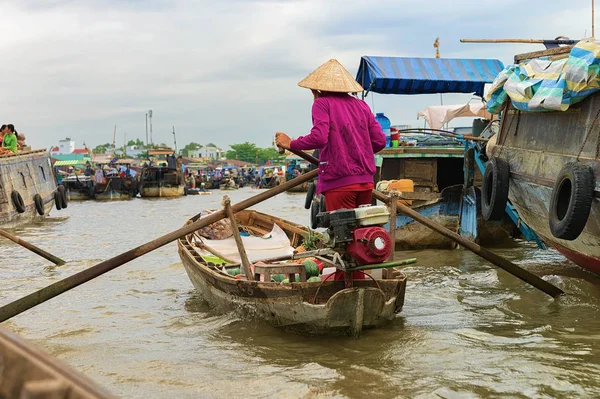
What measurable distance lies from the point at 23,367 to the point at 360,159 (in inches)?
176

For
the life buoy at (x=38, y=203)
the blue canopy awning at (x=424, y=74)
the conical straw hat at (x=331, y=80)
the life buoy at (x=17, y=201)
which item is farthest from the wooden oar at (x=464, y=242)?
the life buoy at (x=38, y=203)

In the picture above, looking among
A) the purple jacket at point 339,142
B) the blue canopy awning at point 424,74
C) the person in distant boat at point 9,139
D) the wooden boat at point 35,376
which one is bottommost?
the wooden boat at point 35,376

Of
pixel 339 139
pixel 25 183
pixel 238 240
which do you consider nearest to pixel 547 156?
pixel 339 139

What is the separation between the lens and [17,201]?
15.5 meters

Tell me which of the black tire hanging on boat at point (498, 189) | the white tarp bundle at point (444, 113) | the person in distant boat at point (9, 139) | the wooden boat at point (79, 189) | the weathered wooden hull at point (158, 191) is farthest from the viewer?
the weathered wooden hull at point (158, 191)

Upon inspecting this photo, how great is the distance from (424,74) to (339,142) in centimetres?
958

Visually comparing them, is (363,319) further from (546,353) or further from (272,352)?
(546,353)

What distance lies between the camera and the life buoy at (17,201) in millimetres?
15352

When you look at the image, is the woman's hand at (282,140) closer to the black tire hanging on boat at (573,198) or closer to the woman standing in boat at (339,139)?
the woman standing in boat at (339,139)

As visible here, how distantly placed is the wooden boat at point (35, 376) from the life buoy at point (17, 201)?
51.3 ft

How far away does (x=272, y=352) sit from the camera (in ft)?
17.2

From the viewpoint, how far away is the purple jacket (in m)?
5.14

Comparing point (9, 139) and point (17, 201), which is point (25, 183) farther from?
point (17, 201)

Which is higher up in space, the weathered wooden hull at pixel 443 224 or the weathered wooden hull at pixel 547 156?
the weathered wooden hull at pixel 547 156
